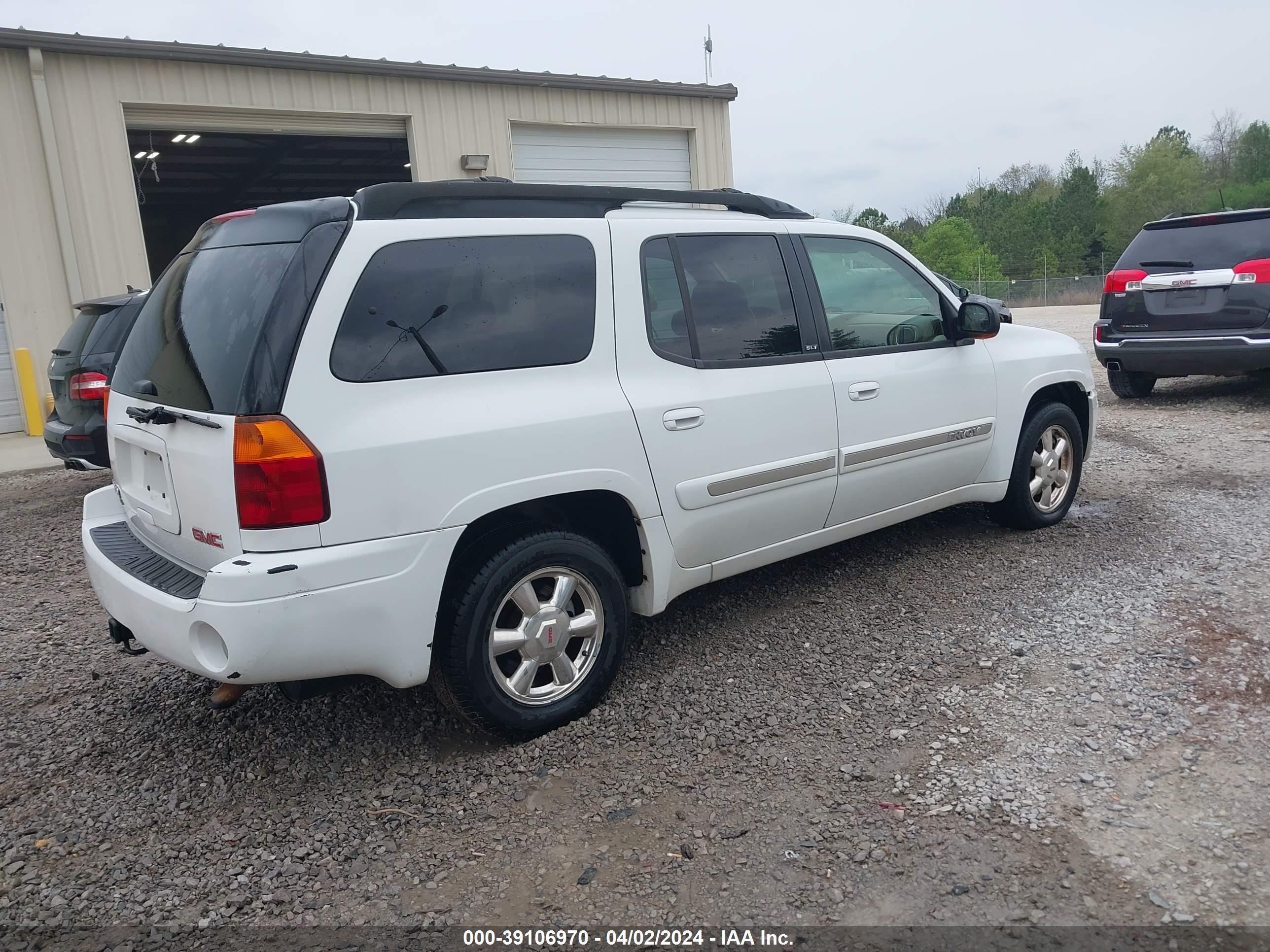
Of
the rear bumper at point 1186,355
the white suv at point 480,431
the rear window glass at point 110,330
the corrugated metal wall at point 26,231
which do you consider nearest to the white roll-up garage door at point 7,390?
the corrugated metal wall at point 26,231

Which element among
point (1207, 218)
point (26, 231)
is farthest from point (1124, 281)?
point (26, 231)

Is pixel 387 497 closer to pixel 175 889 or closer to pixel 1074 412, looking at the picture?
pixel 175 889

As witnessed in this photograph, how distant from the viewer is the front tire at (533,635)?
3232 millimetres

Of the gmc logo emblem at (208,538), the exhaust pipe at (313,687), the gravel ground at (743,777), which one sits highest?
the gmc logo emblem at (208,538)

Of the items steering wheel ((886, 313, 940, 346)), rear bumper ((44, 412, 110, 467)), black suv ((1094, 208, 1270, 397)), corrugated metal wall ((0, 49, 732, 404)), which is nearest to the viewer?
steering wheel ((886, 313, 940, 346))

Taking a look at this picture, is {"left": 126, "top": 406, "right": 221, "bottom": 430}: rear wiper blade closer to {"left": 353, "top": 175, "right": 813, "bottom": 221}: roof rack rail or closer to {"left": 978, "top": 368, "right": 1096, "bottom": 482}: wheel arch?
{"left": 353, "top": 175, "right": 813, "bottom": 221}: roof rack rail

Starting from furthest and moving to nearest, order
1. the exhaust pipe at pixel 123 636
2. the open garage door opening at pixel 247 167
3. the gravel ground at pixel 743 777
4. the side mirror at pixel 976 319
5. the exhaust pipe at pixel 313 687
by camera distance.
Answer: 1. the open garage door opening at pixel 247 167
2. the side mirror at pixel 976 319
3. the exhaust pipe at pixel 123 636
4. the exhaust pipe at pixel 313 687
5. the gravel ground at pixel 743 777

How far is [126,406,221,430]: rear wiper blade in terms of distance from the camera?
9.79ft

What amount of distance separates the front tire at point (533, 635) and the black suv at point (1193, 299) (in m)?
7.67

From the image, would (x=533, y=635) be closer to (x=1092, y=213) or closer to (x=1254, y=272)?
(x=1254, y=272)

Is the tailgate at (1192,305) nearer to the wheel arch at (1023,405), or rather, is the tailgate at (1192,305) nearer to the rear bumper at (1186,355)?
the rear bumper at (1186,355)

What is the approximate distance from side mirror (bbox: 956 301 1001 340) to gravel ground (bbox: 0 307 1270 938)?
1233 mm

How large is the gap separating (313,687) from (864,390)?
2.66 metres

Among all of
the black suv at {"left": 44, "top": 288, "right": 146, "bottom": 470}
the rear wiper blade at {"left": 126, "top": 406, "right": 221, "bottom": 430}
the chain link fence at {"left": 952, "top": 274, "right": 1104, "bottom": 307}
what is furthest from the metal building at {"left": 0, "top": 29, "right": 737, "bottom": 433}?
the chain link fence at {"left": 952, "top": 274, "right": 1104, "bottom": 307}
